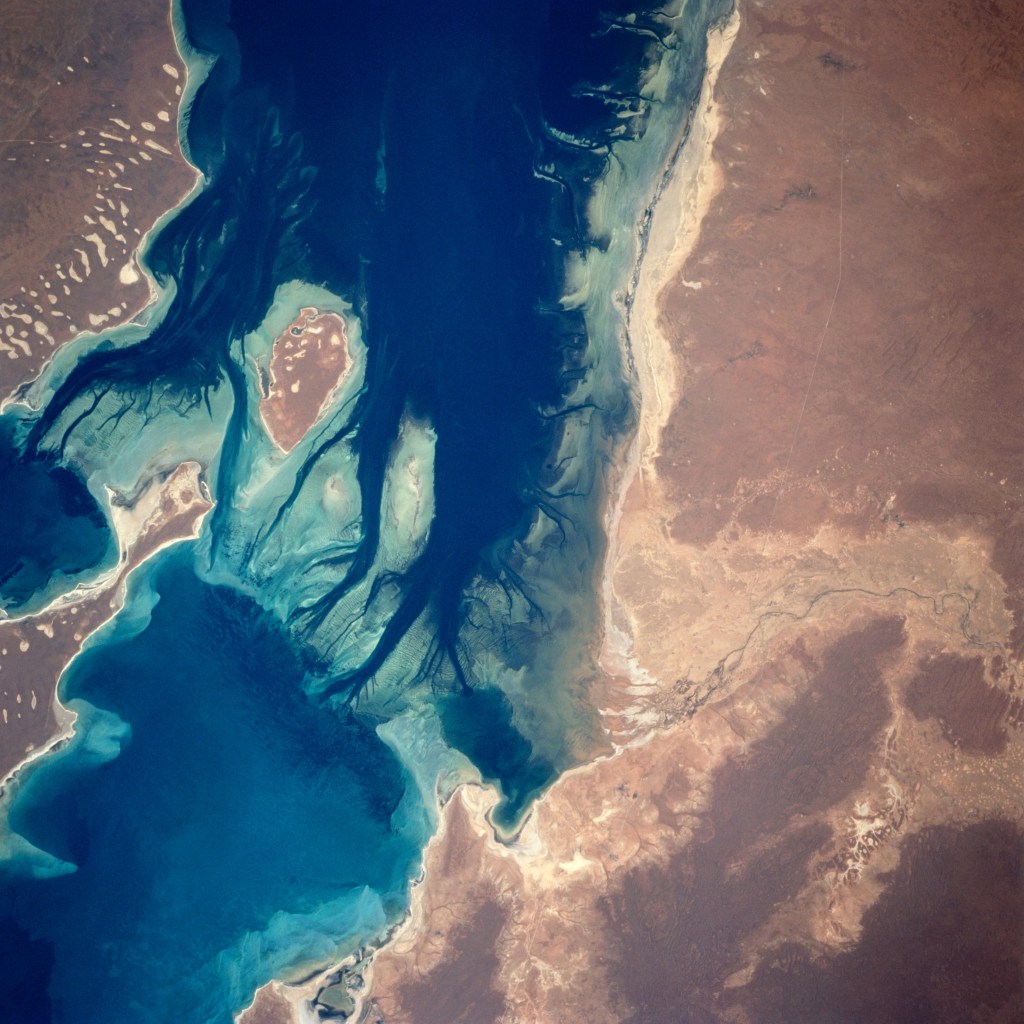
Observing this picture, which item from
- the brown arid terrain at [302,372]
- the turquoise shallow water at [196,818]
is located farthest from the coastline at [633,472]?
the brown arid terrain at [302,372]

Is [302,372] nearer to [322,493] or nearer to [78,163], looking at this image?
[322,493]

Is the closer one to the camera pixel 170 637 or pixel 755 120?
pixel 755 120

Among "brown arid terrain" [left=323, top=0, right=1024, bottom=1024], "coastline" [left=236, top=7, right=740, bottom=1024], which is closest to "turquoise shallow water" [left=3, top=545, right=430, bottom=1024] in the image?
"coastline" [left=236, top=7, right=740, bottom=1024]

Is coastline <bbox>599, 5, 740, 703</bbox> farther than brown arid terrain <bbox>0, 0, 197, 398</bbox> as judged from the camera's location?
No

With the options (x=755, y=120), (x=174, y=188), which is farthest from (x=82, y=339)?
(x=755, y=120)

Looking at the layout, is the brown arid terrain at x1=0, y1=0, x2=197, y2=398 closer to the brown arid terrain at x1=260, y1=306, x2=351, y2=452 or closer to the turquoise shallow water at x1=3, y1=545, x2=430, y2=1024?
the brown arid terrain at x1=260, y1=306, x2=351, y2=452

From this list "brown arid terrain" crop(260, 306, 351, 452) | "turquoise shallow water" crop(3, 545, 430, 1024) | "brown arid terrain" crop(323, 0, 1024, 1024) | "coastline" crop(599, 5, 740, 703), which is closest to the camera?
"brown arid terrain" crop(323, 0, 1024, 1024)

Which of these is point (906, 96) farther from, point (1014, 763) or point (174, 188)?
point (174, 188)
